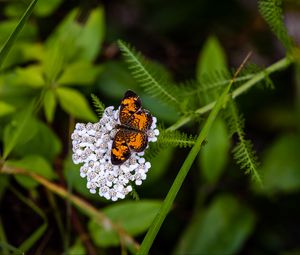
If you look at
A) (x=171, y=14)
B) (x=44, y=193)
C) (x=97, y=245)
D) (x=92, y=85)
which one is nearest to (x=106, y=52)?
(x=92, y=85)

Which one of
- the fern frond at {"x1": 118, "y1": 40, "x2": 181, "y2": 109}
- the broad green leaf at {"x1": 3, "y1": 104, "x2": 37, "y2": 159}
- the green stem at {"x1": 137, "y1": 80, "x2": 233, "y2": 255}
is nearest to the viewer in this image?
the green stem at {"x1": 137, "y1": 80, "x2": 233, "y2": 255}

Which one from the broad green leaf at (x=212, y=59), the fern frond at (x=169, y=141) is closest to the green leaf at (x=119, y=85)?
the broad green leaf at (x=212, y=59)

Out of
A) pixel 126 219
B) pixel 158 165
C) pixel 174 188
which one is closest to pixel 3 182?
pixel 126 219

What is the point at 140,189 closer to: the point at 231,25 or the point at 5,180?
the point at 5,180

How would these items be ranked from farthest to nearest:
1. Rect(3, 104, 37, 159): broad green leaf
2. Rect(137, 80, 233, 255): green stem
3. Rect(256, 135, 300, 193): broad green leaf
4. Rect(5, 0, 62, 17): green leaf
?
Rect(256, 135, 300, 193): broad green leaf < Rect(5, 0, 62, 17): green leaf < Rect(3, 104, 37, 159): broad green leaf < Rect(137, 80, 233, 255): green stem

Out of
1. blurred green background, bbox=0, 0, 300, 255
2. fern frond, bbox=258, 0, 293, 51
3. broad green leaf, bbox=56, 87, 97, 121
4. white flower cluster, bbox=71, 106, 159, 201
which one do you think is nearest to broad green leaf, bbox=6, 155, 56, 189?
blurred green background, bbox=0, 0, 300, 255

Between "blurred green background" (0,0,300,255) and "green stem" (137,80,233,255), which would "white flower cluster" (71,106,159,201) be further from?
"blurred green background" (0,0,300,255)

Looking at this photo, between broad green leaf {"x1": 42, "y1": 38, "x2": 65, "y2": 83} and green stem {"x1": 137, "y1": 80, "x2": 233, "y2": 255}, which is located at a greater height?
broad green leaf {"x1": 42, "y1": 38, "x2": 65, "y2": 83}
